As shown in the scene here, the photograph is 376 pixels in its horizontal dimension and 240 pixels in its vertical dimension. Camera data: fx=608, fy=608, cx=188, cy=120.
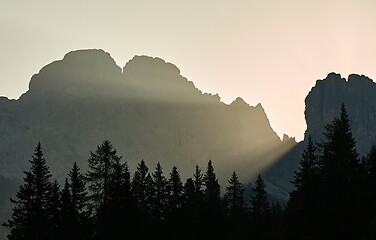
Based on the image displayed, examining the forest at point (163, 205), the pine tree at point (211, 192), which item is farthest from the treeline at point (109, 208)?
the pine tree at point (211, 192)

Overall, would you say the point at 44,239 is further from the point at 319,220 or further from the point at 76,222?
the point at 319,220

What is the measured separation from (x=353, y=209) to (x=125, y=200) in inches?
704

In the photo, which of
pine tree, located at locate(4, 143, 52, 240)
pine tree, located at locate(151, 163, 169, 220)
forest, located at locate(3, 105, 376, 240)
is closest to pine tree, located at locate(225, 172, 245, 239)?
forest, located at locate(3, 105, 376, 240)

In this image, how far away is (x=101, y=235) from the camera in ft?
150

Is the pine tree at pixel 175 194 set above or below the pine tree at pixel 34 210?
above

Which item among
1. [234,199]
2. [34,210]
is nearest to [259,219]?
[234,199]

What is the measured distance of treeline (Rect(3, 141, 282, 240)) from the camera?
47.0 m

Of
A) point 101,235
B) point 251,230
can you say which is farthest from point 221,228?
point 101,235

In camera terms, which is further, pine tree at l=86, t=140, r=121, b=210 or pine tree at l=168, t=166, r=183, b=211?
pine tree at l=168, t=166, r=183, b=211

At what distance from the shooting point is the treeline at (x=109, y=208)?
47.0 meters

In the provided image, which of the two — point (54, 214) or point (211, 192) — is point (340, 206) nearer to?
point (211, 192)

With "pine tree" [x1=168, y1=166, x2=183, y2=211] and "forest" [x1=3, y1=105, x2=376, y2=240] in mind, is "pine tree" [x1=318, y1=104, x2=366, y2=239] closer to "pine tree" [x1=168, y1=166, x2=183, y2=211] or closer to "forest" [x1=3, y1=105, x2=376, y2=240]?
"forest" [x1=3, y1=105, x2=376, y2=240]

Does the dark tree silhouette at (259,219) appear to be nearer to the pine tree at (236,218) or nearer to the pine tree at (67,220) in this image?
the pine tree at (236,218)

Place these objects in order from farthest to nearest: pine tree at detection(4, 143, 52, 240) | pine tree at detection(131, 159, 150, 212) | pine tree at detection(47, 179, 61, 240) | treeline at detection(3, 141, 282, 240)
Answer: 1. pine tree at detection(131, 159, 150, 212)
2. pine tree at detection(47, 179, 61, 240)
3. pine tree at detection(4, 143, 52, 240)
4. treeline at detection(3, 141, 282, 240)
